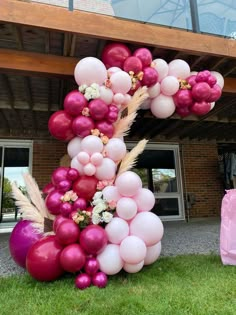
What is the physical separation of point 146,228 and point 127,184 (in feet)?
1.58

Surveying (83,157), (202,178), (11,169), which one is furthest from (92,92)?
(202,178)

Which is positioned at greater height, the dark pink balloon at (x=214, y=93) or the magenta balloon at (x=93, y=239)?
the dark pink balloon at (x=214, y=93)

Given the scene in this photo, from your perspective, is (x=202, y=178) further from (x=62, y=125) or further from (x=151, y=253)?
(x=62, y=125)

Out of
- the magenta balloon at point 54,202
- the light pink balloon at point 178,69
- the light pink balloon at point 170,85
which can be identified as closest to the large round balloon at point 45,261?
the magenta balloon at point 54,202

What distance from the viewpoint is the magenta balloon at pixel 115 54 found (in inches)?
140

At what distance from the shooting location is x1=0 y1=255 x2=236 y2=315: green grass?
7.64 feet

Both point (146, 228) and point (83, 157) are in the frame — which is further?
point (83, 157)

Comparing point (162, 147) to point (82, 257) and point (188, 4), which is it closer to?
point (188, 4)

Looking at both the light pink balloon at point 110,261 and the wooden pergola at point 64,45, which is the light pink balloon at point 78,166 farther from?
the wooden pergola at point 64,45

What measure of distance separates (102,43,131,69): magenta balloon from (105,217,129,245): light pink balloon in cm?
184

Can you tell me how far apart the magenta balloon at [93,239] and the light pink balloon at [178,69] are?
2.15 m

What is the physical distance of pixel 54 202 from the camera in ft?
10.6

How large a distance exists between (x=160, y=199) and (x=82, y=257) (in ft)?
17.9

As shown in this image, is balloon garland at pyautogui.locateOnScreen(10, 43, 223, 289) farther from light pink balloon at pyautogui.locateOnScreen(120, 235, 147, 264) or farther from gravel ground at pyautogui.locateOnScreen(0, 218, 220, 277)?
gravel ground at pyautogui.locateOnScreen(0, 218, 220, 277)
